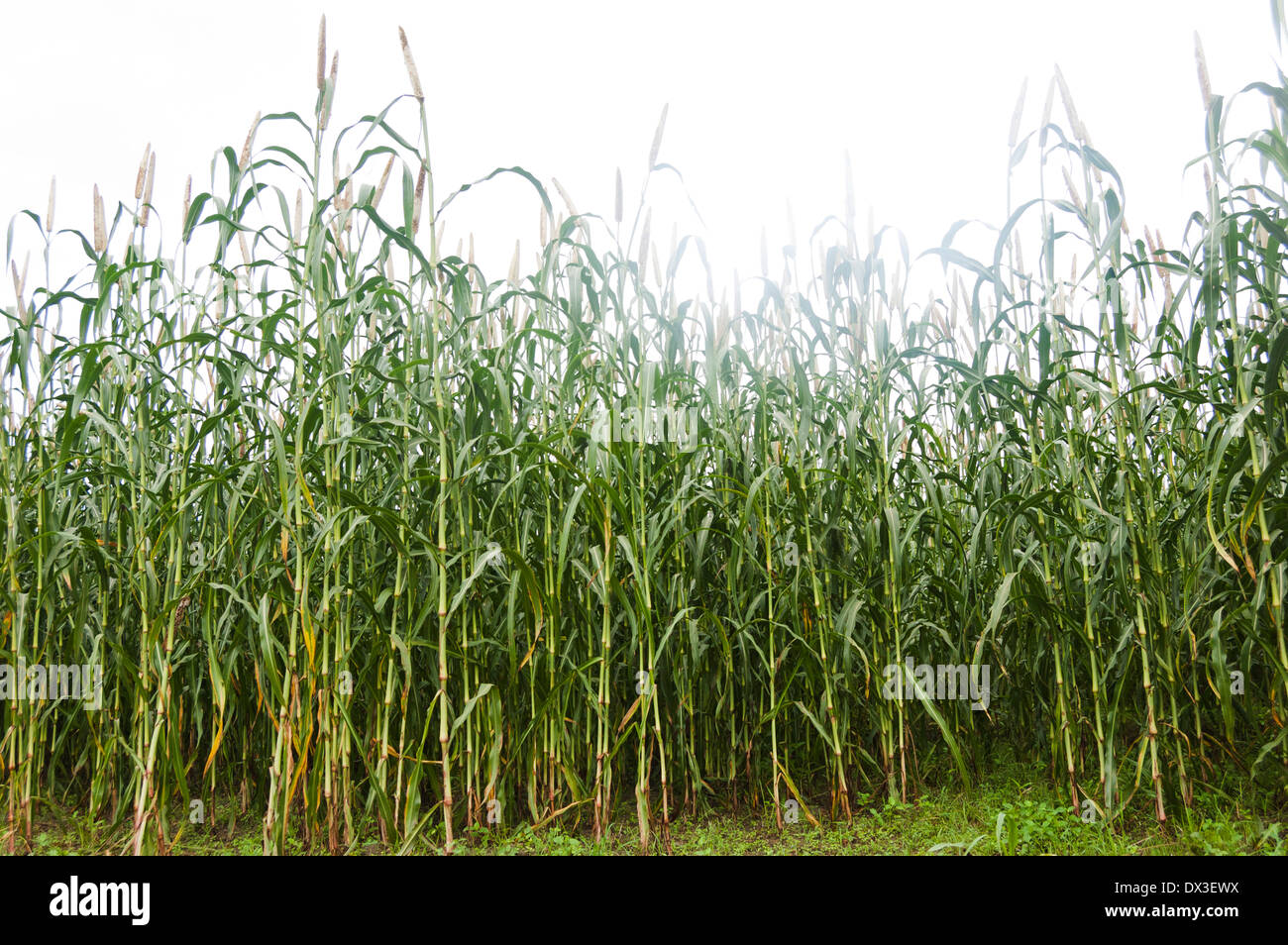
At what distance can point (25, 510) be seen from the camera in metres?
2.12

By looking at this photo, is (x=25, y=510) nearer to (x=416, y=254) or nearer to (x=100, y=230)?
(x=100, y=230)

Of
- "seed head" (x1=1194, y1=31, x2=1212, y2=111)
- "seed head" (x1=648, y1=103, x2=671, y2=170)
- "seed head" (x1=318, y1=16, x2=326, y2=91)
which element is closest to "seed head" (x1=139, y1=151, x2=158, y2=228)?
"seed head" (x1=318, y1=16, x2=326, y2=91)

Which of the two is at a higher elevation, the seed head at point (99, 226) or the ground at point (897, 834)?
the seed head at point (99, 226)

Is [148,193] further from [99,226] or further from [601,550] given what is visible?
[601,550]

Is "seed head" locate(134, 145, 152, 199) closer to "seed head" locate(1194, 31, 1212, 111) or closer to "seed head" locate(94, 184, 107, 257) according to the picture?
"seed head" locate(94, 184, 107, 257)

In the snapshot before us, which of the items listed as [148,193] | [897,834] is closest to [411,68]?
[148,193]

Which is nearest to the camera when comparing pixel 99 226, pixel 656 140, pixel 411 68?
pixel 411 68

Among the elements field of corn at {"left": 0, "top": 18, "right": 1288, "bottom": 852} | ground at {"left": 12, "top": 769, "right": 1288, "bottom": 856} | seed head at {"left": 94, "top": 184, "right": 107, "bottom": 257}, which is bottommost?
ground at {"left": 12, "top": 769, "right": 1288, "bottom": 856}

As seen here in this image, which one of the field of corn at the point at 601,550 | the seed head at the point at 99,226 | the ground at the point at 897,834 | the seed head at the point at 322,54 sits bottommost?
the ground at the point at 897,834

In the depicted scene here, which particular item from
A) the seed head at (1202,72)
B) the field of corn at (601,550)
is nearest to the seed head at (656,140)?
the field of corn at (601,550)

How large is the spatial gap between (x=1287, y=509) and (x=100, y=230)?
3.47 meters

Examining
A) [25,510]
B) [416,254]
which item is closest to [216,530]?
[25,510]

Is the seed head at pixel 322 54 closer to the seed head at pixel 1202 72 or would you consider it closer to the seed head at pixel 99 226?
the seed head at pixel 99 226

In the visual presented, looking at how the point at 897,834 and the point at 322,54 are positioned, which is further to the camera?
the point at 897,834
